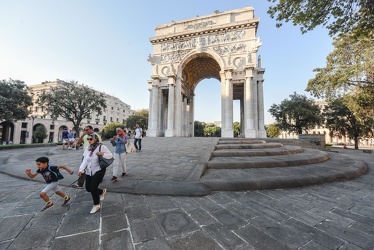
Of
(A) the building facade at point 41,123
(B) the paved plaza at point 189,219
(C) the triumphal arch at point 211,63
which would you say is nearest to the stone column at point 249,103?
(C) the triumphal arch at point 211,63

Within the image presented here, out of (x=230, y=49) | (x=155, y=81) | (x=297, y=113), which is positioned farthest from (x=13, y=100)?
(x=297, y=113)

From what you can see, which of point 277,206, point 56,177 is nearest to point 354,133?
point 277,206

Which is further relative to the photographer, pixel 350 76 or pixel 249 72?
pixel 249 72

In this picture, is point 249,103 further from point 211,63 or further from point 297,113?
point 297,113

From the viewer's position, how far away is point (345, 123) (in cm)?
2533

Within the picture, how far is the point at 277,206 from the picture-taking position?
9.54 feet

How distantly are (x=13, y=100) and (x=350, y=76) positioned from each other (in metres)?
34.7

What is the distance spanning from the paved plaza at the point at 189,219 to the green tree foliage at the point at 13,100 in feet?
69.5

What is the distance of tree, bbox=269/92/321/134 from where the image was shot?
2420 centimetres

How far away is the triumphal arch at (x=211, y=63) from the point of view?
17969mm

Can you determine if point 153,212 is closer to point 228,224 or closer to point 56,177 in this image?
point 228,224

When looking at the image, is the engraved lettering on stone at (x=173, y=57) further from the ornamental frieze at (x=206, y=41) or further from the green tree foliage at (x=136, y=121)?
the green tree foliage at (x=136, y=121)

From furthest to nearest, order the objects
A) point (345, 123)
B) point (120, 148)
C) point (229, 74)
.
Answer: point (345, 123), point (229, 74), point (120, 148)

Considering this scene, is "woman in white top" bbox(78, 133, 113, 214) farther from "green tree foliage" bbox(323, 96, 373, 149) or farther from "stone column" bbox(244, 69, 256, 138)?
"green tree foliage" bbox(323, 96, 373, 149)
